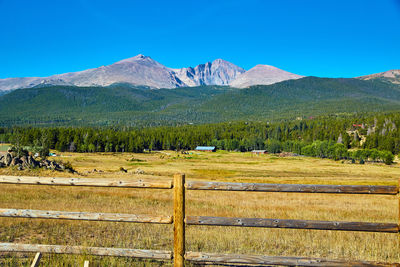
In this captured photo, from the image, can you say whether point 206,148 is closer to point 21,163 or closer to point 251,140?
point 251,140

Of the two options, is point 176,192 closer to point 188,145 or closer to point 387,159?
point 387,159

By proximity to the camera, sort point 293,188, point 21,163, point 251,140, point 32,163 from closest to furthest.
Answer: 1. point 293,188
2. point 21,163
3. point 32,163
4. point 251,140

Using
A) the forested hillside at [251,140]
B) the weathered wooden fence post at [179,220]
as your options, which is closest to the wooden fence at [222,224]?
the weathered wooden fence post at [179,220]

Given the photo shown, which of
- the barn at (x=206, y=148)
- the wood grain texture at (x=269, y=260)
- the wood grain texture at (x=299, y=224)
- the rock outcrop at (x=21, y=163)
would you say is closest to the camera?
the wood grain texture at (x=269, y=260)

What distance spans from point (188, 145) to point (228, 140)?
25197mm

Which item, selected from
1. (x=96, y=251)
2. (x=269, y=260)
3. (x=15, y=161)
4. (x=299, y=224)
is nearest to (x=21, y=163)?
(x=15, y=161)

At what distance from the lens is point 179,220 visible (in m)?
6.16

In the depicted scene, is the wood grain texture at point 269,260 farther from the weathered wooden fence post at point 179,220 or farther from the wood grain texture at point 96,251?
the wood grain texture at point 96,251

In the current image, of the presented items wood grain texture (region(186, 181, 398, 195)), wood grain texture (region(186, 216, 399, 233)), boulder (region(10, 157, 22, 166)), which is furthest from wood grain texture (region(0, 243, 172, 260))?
boulder (region(10, 157, 22, 166))

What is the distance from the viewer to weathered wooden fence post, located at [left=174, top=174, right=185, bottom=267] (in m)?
6.11

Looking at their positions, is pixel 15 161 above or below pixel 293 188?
below

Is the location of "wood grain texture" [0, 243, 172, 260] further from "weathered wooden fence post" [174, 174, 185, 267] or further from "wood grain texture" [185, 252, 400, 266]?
"wood grain texture" [185, 252, 400, 266]

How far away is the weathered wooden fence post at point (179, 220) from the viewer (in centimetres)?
611

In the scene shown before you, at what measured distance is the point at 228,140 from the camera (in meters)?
182
